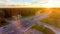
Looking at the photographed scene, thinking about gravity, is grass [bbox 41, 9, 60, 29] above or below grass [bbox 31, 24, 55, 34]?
above

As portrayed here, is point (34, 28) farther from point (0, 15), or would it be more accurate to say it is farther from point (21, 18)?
point (0, 15)

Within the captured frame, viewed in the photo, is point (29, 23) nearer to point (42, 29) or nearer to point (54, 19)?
point (42, 29)

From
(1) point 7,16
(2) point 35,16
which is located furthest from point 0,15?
(2) point 35,16

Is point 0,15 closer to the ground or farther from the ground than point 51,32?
farther from the ground

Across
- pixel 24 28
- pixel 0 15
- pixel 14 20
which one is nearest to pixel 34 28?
pixel 24 28

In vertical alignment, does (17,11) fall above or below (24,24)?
above

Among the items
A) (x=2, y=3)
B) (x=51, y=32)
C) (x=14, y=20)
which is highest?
(x=2, y=3)

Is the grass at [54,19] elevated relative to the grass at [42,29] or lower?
elevated

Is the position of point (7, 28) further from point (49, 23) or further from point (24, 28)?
point (49, 23)

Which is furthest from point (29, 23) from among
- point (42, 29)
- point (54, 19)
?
point (54, 19)
